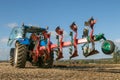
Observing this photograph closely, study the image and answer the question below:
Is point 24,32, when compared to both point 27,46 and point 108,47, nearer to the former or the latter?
point 27,46

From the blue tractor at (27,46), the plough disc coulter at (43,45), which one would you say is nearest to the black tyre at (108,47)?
the plough disc coulter at (43,45)

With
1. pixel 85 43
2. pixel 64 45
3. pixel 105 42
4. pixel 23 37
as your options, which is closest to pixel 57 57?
pixel 64 45

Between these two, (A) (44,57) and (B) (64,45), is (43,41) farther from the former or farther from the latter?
(B) (64,45)

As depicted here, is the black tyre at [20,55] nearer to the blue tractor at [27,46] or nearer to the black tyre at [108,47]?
the blue tractor at [27,46]

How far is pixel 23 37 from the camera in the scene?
2373 cm

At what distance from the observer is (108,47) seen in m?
14.6

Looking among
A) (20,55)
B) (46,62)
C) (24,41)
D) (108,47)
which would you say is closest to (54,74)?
(108,47)

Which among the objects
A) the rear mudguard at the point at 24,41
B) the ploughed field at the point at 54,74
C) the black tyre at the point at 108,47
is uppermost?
the rear mudguard at the point at 24,41

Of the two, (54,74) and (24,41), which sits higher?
(24,41)

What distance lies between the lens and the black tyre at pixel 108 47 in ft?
47.5

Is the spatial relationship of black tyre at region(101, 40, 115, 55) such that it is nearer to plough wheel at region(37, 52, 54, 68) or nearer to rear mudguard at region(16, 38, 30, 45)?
rear mudguard at region(16, 38, 30, 45)

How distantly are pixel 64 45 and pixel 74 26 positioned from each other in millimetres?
1831

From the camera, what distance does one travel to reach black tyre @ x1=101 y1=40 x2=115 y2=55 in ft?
47.5

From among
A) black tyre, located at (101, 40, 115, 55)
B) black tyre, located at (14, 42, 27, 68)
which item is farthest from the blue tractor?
black tyre, located at (101, 40, 115, 55)
